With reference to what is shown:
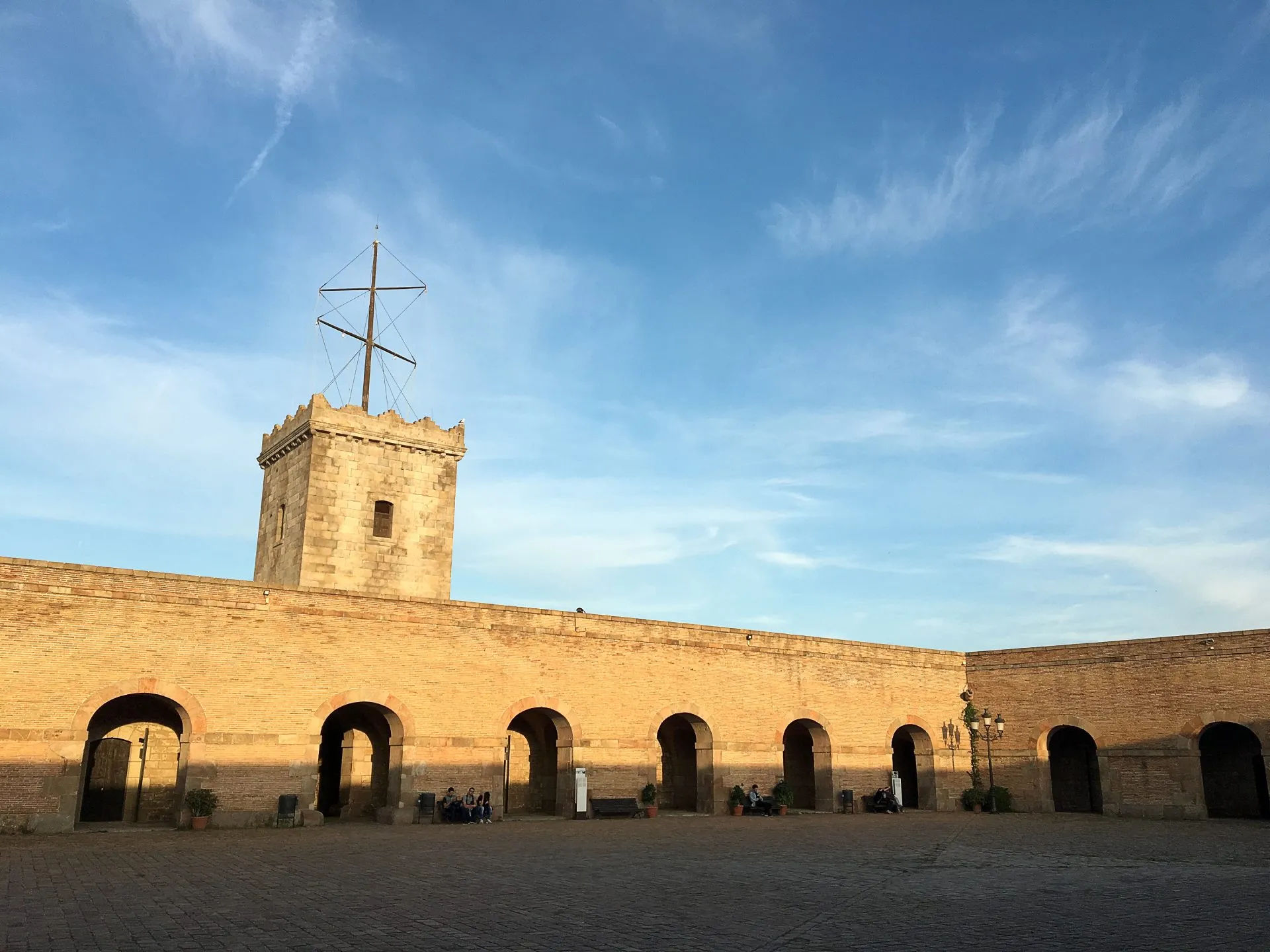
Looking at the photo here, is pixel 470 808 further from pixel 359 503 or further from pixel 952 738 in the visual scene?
pixel 952 738

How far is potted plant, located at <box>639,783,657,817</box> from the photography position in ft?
84.5

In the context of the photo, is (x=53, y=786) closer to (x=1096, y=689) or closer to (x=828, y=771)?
(x=828, y=771)

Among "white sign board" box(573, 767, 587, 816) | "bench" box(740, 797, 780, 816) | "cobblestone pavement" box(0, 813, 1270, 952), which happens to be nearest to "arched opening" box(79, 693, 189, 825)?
"cobblestone pavement" box(0, 813, 1270, 952)

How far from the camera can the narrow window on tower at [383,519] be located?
102 feet

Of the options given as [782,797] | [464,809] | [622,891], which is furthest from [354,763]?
[622,891]

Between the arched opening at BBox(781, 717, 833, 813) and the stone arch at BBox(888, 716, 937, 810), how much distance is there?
2.31 metres

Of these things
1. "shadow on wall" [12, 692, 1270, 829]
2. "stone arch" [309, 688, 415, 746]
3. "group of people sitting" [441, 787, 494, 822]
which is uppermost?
"stone arch" [309, 688, 415, 746]

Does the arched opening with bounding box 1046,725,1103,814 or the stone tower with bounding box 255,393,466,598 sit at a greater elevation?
the stone tower with bounding box 255,393,466,598

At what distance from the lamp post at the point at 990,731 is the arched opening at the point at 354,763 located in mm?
17639

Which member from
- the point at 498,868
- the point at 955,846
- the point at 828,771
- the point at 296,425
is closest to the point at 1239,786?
the point at 828,771

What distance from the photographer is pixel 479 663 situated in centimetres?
2391

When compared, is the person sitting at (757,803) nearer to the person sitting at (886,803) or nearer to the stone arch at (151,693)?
the person sitting at (886,803)

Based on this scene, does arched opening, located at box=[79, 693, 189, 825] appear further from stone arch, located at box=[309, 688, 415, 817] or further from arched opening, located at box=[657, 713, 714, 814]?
arched opening, located at box=[657, 713, 714, 814]

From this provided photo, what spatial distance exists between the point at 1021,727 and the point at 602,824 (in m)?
14.9
